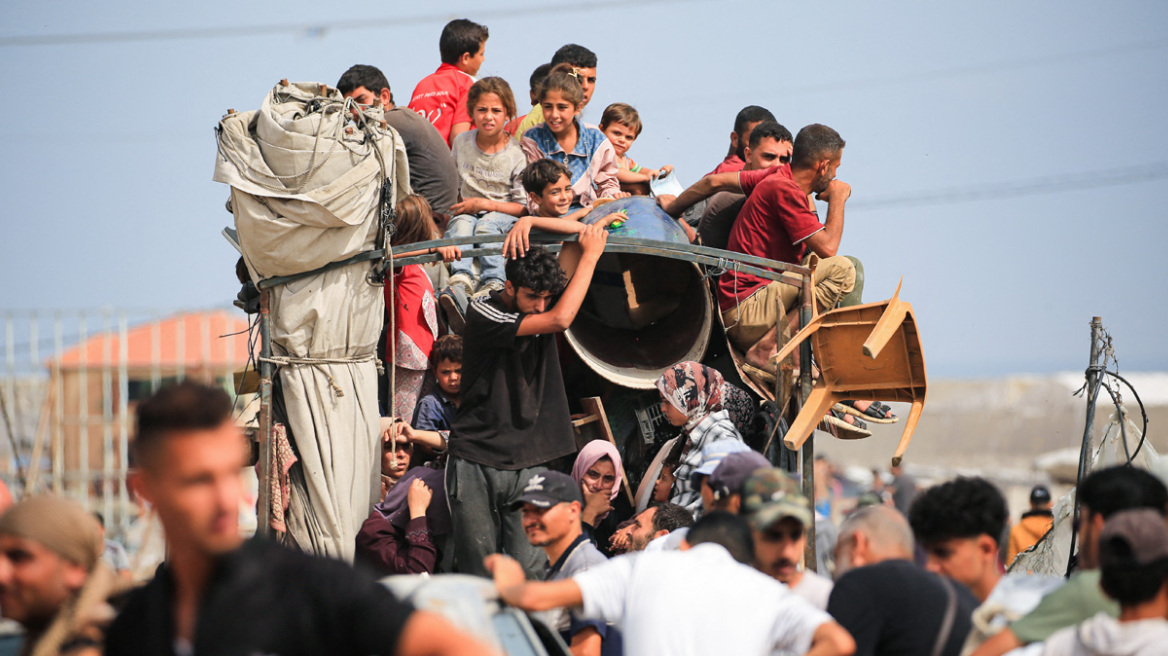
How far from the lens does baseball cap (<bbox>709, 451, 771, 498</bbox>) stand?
13.3ft

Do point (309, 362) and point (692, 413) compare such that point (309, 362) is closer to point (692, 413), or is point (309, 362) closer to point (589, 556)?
point (692, 413)

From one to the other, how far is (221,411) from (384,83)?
6888mm

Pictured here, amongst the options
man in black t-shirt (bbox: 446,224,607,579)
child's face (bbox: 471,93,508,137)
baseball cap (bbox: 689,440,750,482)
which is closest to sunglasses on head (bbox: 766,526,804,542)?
baseball cap (bbox: 689,440,750,482)

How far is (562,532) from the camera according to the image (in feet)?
14.8

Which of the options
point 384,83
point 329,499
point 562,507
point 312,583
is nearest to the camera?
point 312,583

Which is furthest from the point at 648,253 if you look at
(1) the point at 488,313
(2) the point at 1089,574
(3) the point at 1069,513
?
(2) the point at 1089,574

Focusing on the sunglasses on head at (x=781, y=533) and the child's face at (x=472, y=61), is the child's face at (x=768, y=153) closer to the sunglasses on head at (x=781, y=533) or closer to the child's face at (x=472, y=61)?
the child's face at (x=472, y=61)

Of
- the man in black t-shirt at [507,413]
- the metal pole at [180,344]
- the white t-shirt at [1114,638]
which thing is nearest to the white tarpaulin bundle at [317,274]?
the man in black t-shirt at [507,413]

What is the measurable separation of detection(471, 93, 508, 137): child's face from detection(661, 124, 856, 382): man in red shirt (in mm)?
2005

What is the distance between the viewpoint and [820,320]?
6223 mm

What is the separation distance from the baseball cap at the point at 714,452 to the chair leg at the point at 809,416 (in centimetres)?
88

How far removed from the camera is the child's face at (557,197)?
6.72 meters

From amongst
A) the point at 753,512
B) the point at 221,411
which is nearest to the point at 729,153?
the point at 753,512

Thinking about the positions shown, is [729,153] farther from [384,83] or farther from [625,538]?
[625,538]
